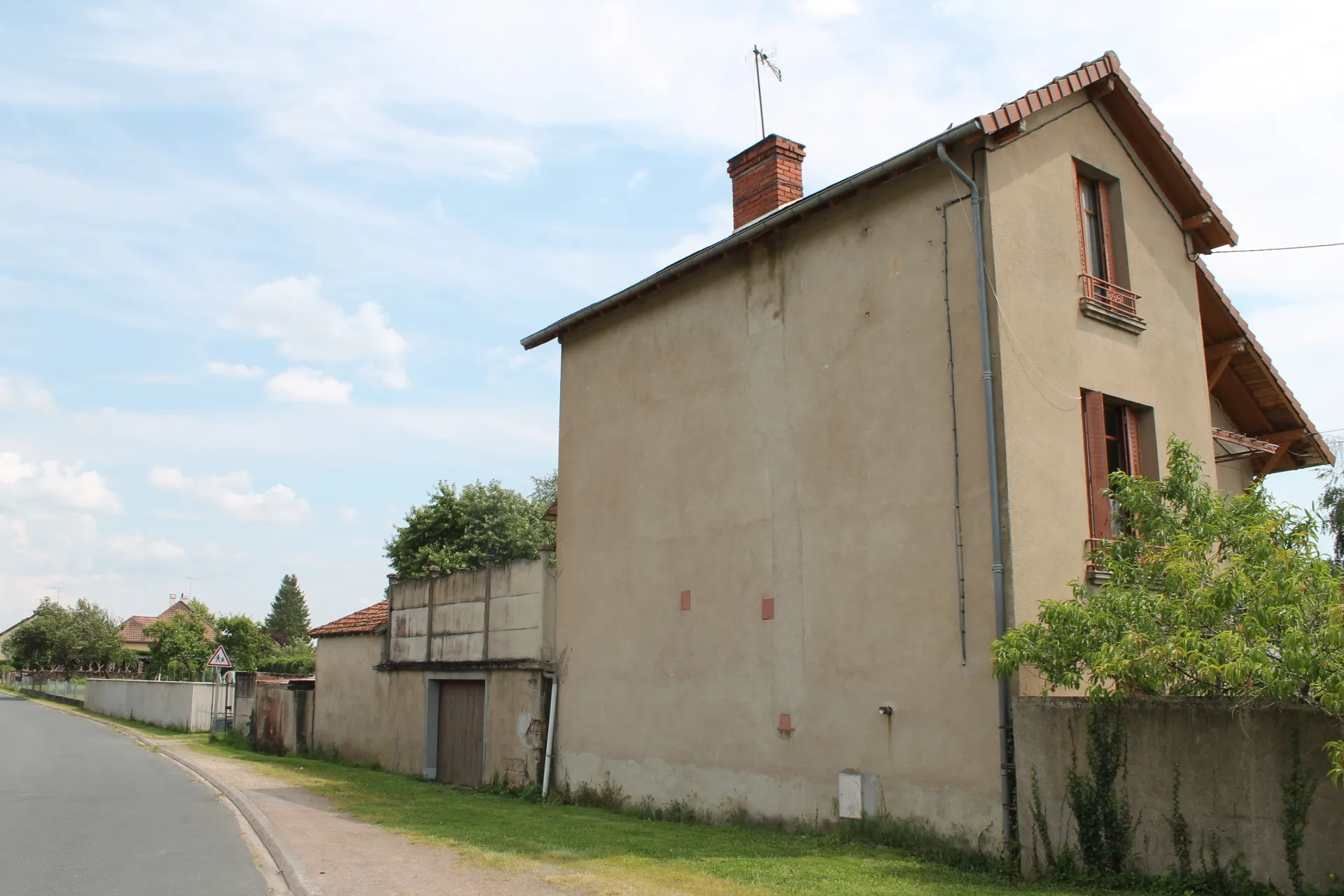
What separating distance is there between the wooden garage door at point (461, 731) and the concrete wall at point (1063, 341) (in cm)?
1051

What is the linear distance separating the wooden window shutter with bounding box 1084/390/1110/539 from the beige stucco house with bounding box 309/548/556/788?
8.54 metres

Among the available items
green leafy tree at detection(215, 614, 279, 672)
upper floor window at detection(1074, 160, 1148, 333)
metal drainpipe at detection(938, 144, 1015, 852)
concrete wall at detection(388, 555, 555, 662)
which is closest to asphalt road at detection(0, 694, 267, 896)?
concrete wall at detection(388, 555, 555, 662)

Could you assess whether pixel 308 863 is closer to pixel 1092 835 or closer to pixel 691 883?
pixel 691 883

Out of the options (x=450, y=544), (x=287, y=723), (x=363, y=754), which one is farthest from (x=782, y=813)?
(x=450, y=544)

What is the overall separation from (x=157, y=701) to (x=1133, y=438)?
114 ft

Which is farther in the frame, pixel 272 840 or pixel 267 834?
pixel 267 834

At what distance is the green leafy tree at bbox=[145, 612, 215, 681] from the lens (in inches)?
2010

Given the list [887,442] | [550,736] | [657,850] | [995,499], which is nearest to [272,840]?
[657,850]

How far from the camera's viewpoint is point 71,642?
65.5m

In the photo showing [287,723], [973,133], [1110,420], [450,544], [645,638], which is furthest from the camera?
[450,544]

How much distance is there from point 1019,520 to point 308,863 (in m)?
7.64

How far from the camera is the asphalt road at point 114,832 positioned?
9.09 metres

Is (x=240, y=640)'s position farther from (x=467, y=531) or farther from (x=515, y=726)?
(x=515, y=726)

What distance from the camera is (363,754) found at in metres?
20.6
